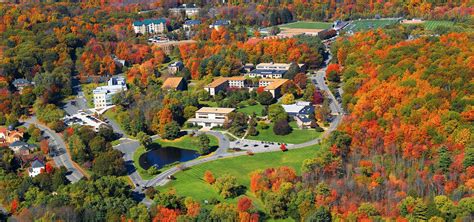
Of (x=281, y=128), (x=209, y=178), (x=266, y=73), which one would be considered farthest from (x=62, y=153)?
(x=266, y=73)

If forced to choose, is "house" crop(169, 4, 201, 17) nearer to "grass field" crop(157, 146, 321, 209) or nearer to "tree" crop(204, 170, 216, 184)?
"grass field" crop(157, 146, 321, 209)

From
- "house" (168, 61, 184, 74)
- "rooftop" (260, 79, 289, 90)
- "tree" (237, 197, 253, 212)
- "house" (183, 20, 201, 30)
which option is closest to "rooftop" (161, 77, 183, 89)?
"house" (168, 61, 184, 74)

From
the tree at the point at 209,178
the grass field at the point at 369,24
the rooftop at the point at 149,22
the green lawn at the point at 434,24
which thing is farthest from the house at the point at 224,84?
the green lawn at the point at 434,24

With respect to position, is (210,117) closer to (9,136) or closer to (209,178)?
(209,178)

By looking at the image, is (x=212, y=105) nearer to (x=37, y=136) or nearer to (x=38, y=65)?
(x=37, y=136)

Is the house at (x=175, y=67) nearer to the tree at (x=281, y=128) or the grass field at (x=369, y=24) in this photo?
the tree at (x=281, y=128)
